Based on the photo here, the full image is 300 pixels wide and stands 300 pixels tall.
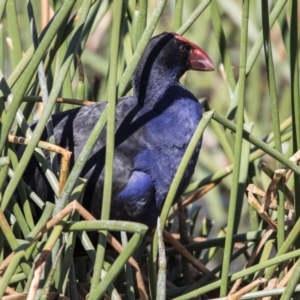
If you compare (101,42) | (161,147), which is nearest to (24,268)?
(161,147)

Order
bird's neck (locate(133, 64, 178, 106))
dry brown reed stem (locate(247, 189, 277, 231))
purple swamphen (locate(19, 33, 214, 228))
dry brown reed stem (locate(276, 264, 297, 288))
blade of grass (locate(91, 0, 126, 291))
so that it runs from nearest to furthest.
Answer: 1. blade of grass (locate(91, 0, 126, 291))
2. dry brown reed stem (locate(276, 264, 297, 288))
3. dry brown reed stem (locate(247, 189, 277, 231))
4. purple swamphen (locate(19, 33, 214, 228))
5. bird's neck (locate(133, 64, 178, 106))

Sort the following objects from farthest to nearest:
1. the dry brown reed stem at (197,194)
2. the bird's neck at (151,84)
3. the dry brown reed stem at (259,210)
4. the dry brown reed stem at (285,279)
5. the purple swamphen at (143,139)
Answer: the dry brown reed stem at (197,194), the bird's neck at (151,84), the purple swamphen at (143,139), the dry brown reed stem at (259,210), the dry brown reed stem at (285,279)

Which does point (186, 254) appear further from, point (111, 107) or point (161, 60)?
point (111, 107)

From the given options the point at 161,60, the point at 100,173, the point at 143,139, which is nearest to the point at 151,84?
the point at 161,60

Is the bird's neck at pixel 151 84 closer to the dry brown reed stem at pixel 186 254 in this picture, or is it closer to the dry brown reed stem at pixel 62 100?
the dry brown reed stem at pixel 62 100

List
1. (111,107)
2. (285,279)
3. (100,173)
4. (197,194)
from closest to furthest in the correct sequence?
(111,107), (285,279), (100,173), (197,194)

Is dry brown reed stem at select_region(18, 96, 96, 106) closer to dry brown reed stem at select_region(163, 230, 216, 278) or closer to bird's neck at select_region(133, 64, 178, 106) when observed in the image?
bird's neck at select_region(133, 64, 178, 106)

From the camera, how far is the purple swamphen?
1641mm

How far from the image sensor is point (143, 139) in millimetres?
1690

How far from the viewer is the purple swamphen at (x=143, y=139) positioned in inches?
64.6

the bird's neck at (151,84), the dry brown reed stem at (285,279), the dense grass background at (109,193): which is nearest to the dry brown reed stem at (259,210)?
the dense grass background at (109,193)

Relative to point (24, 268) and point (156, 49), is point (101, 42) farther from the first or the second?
point (24, 268)

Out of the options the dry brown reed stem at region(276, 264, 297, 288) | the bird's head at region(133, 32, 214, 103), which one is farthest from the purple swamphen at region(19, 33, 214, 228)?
the dry brown reed stem at region(276, 264, 297, 288)

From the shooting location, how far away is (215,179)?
1.92m
